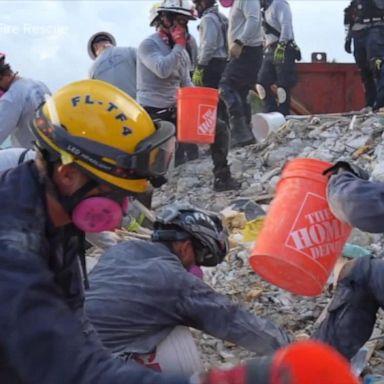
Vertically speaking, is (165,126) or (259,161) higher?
(165,126)

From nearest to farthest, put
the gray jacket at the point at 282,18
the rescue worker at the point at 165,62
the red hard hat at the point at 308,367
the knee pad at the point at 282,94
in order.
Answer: the red hard hat at the point at 308,367 → the rescue worker at the point at 165,62 → the gray jacket at the point at 282,18 → the knee pad at the point at 282,94

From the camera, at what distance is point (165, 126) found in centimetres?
223

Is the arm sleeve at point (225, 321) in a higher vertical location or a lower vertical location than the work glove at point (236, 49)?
lower

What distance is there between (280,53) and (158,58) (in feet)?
10.0

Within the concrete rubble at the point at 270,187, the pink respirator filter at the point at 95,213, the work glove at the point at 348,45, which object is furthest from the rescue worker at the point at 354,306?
the work glove at the point at 348,45

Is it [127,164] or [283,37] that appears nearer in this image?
[127,164]

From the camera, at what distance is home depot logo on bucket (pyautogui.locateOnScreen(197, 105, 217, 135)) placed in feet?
21.4

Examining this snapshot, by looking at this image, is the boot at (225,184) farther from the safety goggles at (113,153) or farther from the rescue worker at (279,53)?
the safety goggles at (113,153)

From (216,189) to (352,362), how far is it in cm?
396

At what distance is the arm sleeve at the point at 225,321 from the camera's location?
10.5 feet

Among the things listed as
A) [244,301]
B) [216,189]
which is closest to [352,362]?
[244,301]

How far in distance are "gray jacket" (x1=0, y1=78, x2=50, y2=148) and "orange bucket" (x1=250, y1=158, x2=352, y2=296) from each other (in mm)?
1905

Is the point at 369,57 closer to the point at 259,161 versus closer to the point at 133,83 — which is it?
the point at 259,161

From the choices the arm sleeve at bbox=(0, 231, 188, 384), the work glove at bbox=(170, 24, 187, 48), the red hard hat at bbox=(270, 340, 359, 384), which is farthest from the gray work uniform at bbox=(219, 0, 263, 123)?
the red hard hat at bbox=(270, 340, 359, 384)
